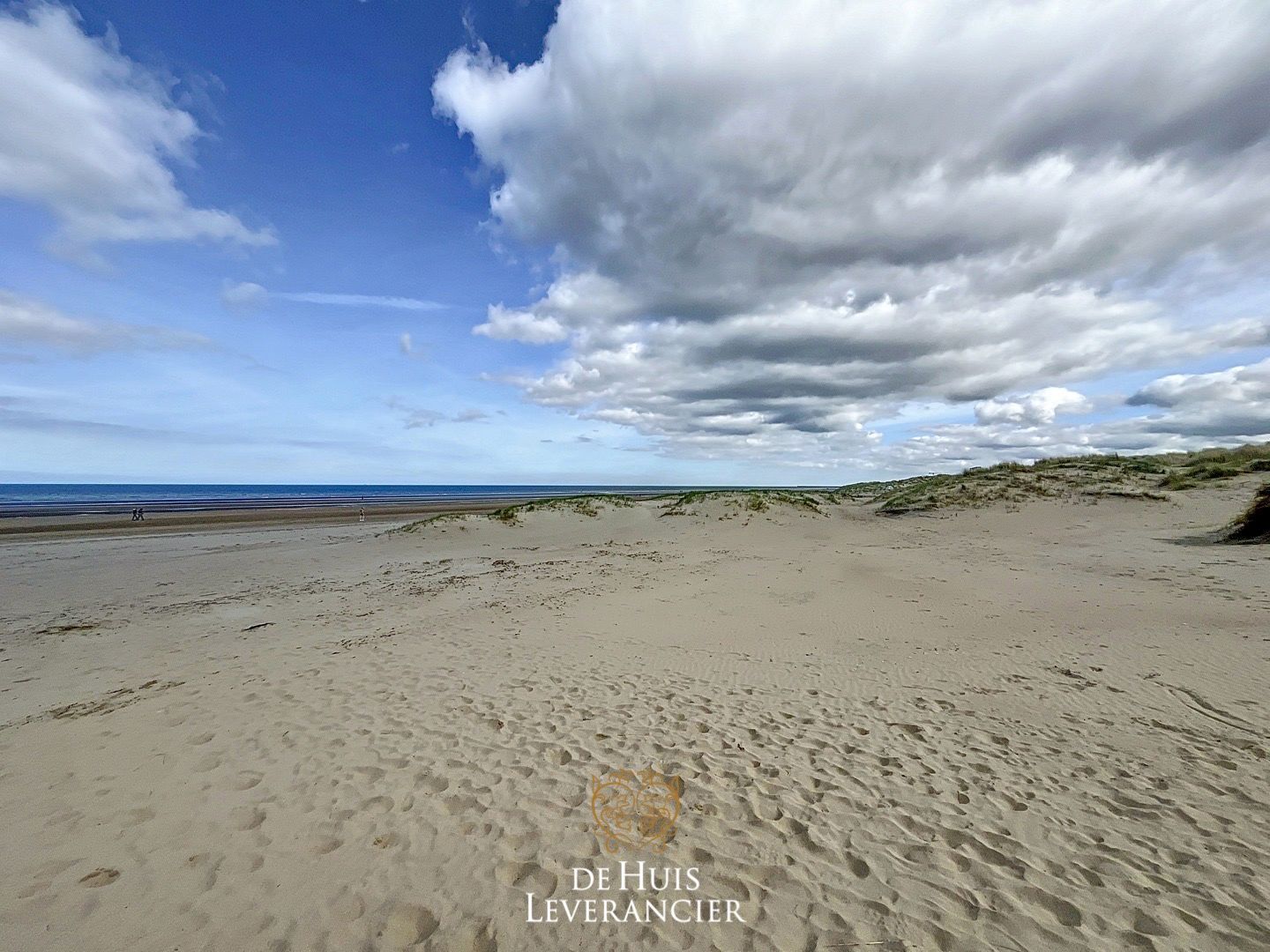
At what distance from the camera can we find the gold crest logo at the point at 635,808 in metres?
4.27

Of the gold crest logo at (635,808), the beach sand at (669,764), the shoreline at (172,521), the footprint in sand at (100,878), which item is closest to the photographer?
the beach sand at (669,764)

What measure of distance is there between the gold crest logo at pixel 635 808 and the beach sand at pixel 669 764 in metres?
0.13

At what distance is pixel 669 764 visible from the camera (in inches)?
210

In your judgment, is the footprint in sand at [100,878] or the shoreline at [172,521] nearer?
the footprint in sand at [100,878]

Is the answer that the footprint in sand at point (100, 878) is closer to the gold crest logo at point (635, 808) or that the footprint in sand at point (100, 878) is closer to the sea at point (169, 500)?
the gold crest logo at point (635, 808)

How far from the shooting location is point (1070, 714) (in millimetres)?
6086

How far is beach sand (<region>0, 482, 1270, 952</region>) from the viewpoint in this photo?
348cm

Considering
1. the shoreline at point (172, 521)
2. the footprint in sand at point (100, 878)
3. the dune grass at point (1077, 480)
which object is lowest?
the footprint in sand at point (100, 878)

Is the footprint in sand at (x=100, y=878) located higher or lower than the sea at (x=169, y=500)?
lower

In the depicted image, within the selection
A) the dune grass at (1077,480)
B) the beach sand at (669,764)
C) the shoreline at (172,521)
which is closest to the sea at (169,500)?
the shoreline at (172,521)

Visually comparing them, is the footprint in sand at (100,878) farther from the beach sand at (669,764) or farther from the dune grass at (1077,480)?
the dune grass at (1077,480)

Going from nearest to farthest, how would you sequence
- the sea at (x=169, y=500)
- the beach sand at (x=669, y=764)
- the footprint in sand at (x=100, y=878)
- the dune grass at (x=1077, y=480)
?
the beach sand at (x=669, y=764)
the footprint in sand at (x=100, y=878)
the dune grass at (x=1077, y=480)
the sea at (x=169, y=500)

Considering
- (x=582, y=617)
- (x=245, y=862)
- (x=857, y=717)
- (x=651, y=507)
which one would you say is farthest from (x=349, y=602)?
(x=651, y=507)

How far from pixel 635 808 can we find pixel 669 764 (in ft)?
2.51
